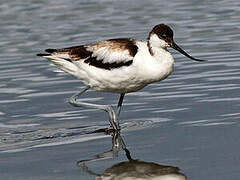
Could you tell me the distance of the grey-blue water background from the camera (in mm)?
9031

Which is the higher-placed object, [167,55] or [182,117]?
[167,55]

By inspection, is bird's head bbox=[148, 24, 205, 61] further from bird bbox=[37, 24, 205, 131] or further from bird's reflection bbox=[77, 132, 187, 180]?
bird's reflection bbox=[77, 132, 187, 180]

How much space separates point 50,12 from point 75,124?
11.1 m

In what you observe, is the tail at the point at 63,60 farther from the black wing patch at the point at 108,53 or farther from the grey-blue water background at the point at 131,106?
the grey-blue water background at the point at 131,106

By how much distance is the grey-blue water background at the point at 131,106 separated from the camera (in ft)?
29.6

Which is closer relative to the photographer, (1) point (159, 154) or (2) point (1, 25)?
(1) point (159, 154)

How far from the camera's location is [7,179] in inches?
337

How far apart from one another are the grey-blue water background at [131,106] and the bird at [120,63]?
0.50 m

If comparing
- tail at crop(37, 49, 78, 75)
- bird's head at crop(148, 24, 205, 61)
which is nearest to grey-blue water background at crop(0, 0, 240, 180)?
tail at crop(37, 49, 78, 75)

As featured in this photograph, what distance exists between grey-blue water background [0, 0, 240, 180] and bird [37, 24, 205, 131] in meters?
0.50

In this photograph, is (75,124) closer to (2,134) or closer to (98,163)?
(2,134)

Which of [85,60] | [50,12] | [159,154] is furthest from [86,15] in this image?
[159,154]

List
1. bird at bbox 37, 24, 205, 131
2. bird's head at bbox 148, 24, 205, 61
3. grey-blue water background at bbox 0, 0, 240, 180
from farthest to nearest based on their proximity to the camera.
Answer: bird's head at bbox 148, 24, 205, 61, bird at bbox 37, 24, 205, 131, grey-blue water background at bbox 0, 0, 240, 180

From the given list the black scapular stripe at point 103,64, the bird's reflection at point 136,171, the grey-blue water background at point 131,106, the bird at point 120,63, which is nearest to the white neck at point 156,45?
the bird at point 120,63
